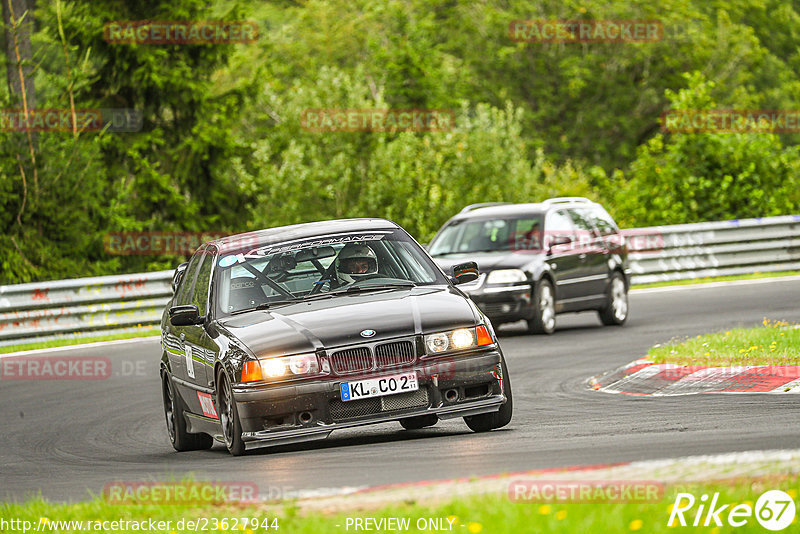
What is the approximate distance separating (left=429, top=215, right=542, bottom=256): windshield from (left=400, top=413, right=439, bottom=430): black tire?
988cm

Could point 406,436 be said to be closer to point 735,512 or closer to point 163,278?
point 735,512

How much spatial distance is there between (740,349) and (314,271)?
15.6ft

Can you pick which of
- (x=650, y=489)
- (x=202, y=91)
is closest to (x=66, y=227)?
(x=202, y=91)

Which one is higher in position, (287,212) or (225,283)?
(225,283)

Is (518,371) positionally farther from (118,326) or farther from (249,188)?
(249,188)

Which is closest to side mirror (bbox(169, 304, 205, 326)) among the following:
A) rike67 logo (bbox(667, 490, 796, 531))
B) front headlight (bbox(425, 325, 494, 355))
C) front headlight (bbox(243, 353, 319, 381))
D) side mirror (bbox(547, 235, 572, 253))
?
front headlight (bbox(243, 353, 319, 381))

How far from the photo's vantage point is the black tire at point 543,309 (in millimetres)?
19141

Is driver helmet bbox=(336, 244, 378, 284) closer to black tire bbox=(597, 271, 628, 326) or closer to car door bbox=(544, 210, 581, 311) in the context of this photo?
car door bbox=(544, 210, 581, 311)

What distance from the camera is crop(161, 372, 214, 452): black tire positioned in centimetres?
1112

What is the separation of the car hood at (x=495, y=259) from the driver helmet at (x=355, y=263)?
8.39 m

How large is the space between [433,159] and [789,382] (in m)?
28.0

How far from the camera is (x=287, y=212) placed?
40406 millimetres

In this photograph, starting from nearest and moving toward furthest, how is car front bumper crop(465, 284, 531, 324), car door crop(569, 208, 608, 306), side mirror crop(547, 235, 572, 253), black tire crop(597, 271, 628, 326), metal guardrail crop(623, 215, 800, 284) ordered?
1. car front bumper crop(465, 284, 531, 324)
2. side mirror crop(547, 235, 572, 253)
3. car door crop(569, 208, 608, 306)
4. black tire crop(597, 271, 628, 326)
5. metal guardrail crop(623, 215, 800, 284)

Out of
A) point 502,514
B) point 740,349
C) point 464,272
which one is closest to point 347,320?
point 464,272
